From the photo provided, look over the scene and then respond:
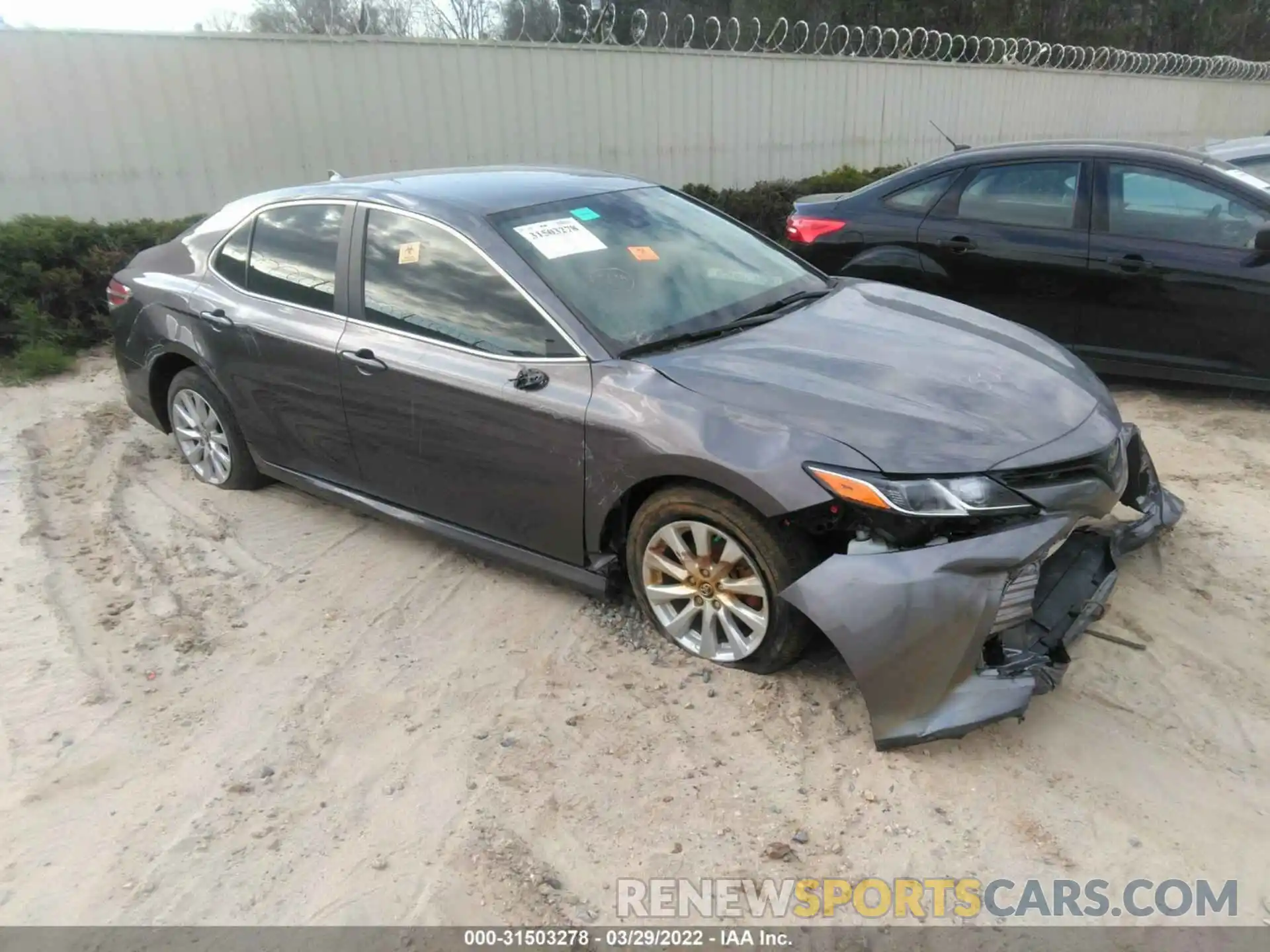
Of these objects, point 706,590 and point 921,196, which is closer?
point 706,590

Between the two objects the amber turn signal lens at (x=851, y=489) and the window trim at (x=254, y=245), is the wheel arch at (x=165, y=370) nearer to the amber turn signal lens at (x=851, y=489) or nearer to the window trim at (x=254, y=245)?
the window trim at (x=254, y=245)

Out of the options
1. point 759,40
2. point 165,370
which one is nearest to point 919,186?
point 165,370

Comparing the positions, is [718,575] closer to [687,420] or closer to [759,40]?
[687,420]

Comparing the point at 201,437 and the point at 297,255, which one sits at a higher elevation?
the point at 297,255

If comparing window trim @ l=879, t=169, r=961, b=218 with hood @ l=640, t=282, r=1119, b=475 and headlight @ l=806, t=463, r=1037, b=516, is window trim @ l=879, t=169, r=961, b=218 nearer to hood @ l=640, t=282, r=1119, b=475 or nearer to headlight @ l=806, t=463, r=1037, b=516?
hood @ l=640, t=282, r=1119, b=475

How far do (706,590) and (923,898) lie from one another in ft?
4.03

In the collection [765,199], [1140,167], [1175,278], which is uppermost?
[1140,167]

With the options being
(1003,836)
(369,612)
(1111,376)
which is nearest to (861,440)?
(1003,836)

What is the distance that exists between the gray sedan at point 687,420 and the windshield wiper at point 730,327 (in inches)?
0.8

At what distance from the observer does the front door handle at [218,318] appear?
470 cm

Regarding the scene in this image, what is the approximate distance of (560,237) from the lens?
390 cm

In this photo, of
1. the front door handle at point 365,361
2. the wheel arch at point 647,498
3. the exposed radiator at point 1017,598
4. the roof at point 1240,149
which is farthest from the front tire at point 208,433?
the roof at point 1240,149

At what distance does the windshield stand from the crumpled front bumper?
1.24 metres

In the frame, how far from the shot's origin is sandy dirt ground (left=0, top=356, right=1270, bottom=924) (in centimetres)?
271
